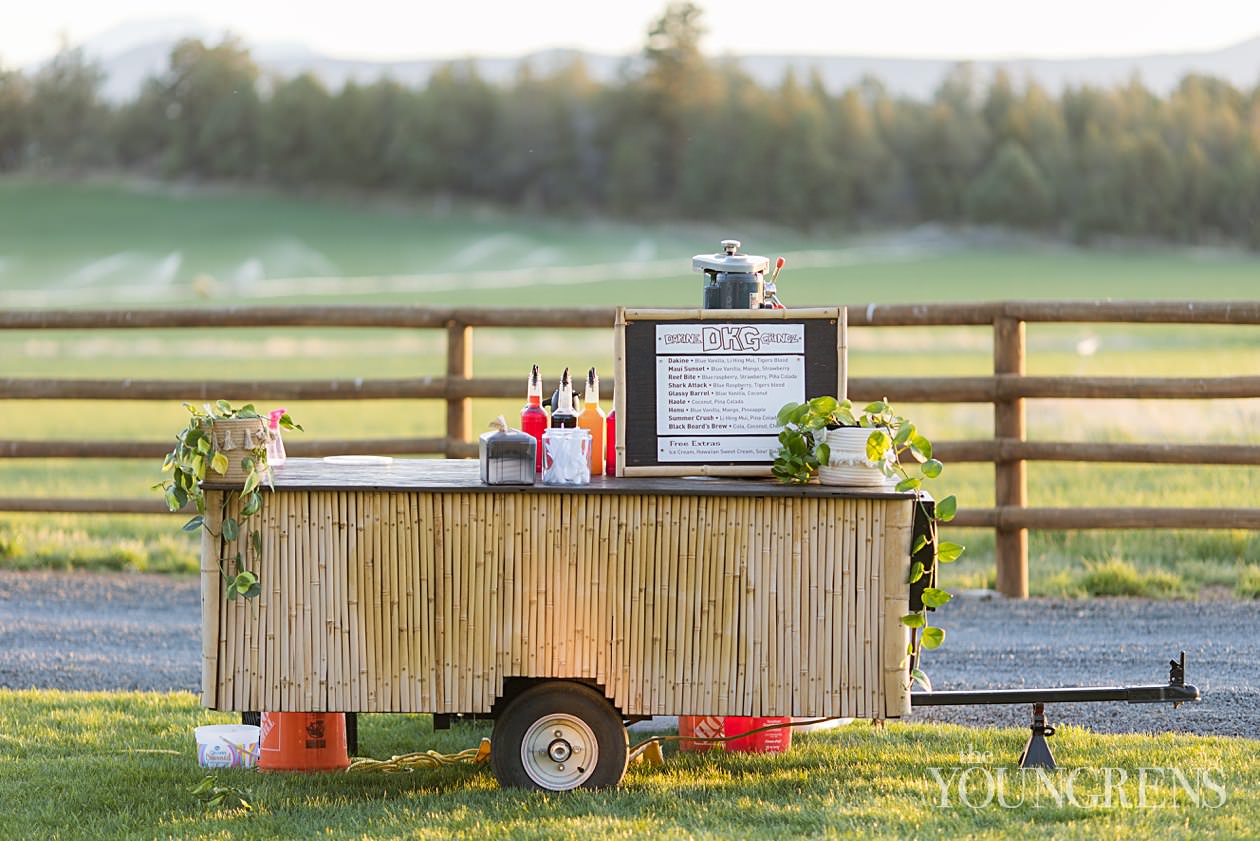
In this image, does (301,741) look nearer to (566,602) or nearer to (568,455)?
(566,602)

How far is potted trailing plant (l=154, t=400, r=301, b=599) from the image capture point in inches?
151

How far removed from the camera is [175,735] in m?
4.76

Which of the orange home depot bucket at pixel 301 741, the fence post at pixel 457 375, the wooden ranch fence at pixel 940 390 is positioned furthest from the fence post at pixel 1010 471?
the orange home depot bucket at pixel 301 741

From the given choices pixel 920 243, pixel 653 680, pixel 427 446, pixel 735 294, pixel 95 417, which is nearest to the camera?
pixel 653 680

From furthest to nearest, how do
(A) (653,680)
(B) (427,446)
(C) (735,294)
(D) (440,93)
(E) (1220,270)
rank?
(D) (440,93), (E) (1220,270), (B) (427,446), (C) (735,294), (A) (653,680)

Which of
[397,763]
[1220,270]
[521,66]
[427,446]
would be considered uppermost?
[521,66]

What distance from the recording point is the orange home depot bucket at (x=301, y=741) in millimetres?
4305

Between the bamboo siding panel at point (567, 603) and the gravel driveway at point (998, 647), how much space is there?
4.54 ft

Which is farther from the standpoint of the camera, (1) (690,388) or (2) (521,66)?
(2) (521,66)

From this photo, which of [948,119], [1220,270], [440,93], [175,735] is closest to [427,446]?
[175,735]

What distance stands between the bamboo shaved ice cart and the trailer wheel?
0.01 m

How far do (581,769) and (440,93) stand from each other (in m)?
100

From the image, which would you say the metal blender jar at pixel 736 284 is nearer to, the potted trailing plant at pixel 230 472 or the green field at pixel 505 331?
the potted trailing plant at pixel 230 472

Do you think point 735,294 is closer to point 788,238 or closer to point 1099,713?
point 1099,713
